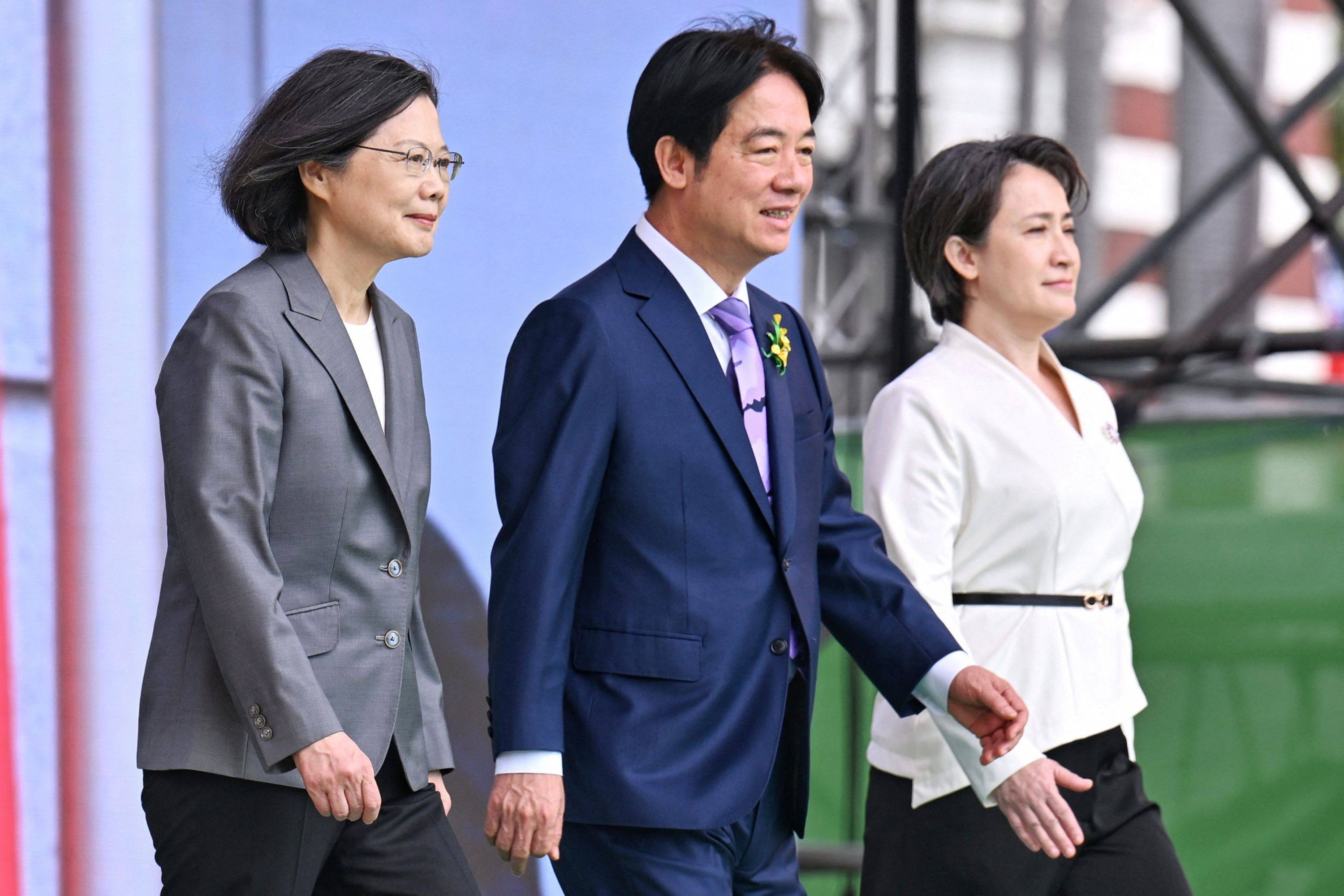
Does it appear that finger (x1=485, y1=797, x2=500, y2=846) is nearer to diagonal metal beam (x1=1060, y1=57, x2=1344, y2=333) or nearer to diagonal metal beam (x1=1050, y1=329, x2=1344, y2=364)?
diagonal metal beam (x1=1050, y1=329, x2=1344, y2=364)

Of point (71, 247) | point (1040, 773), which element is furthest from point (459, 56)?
point (1040, 773)

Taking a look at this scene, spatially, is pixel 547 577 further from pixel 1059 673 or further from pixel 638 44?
pixel 638 44

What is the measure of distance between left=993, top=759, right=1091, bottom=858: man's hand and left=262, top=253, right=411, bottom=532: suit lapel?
0.87 meters

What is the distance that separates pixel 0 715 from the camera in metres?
2.55

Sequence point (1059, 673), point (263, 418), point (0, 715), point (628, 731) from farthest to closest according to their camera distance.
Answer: point (0, 715), point (1059, 673), point (628, 731), point (263, 418)

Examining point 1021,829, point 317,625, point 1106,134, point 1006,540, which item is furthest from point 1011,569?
point 1106,134

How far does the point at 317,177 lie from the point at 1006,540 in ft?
3.56

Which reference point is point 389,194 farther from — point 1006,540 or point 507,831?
point 1006,540

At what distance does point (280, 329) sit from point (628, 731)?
0.62 meters

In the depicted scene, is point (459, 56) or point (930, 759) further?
point (459, 56)

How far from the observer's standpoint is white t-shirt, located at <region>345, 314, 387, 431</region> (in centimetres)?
194

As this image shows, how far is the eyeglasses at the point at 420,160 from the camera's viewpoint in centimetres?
193

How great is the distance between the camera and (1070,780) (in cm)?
209

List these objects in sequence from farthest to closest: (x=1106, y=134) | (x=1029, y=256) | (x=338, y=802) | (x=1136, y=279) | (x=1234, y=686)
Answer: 1. (x=1106, y=134)
2. (x=1234, y=686)
3. (x=1136, y=279)
4. (x=1029, y=256)
5. (x=338, y=802)
